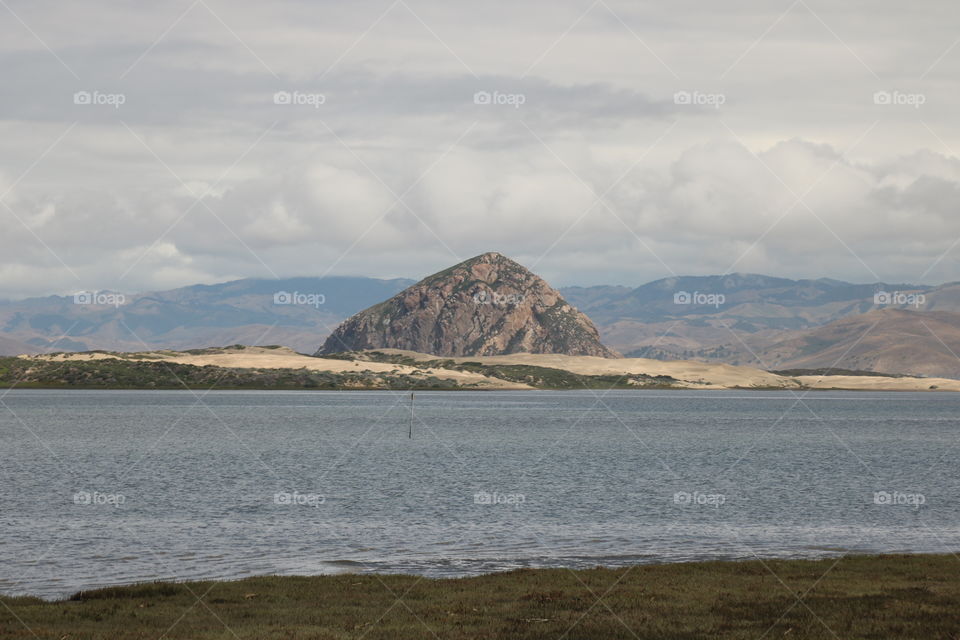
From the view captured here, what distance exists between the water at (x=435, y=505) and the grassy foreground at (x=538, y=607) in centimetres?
523

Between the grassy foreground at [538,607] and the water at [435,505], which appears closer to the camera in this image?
the grassy foreground at [538,607]

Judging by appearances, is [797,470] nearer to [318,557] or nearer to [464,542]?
[464,542]

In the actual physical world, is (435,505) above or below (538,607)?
below

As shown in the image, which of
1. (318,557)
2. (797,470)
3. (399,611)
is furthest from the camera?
(797,470)

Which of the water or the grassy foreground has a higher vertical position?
the grassy foreground

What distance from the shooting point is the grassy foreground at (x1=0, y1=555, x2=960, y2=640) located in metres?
30.8

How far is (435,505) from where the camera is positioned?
71.0 m

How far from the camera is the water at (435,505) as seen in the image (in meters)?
49.0

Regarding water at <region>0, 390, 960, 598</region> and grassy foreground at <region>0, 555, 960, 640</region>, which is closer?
grassy foreground at <region>0, 555, 960, 640</region>

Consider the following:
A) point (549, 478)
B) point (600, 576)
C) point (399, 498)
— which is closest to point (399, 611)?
point (600, 576)

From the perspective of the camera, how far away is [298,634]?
99.6 ft

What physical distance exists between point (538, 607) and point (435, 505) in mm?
36848

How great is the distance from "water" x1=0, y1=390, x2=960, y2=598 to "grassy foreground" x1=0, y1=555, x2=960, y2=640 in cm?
523

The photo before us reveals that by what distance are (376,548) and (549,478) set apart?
4280 centimetres
